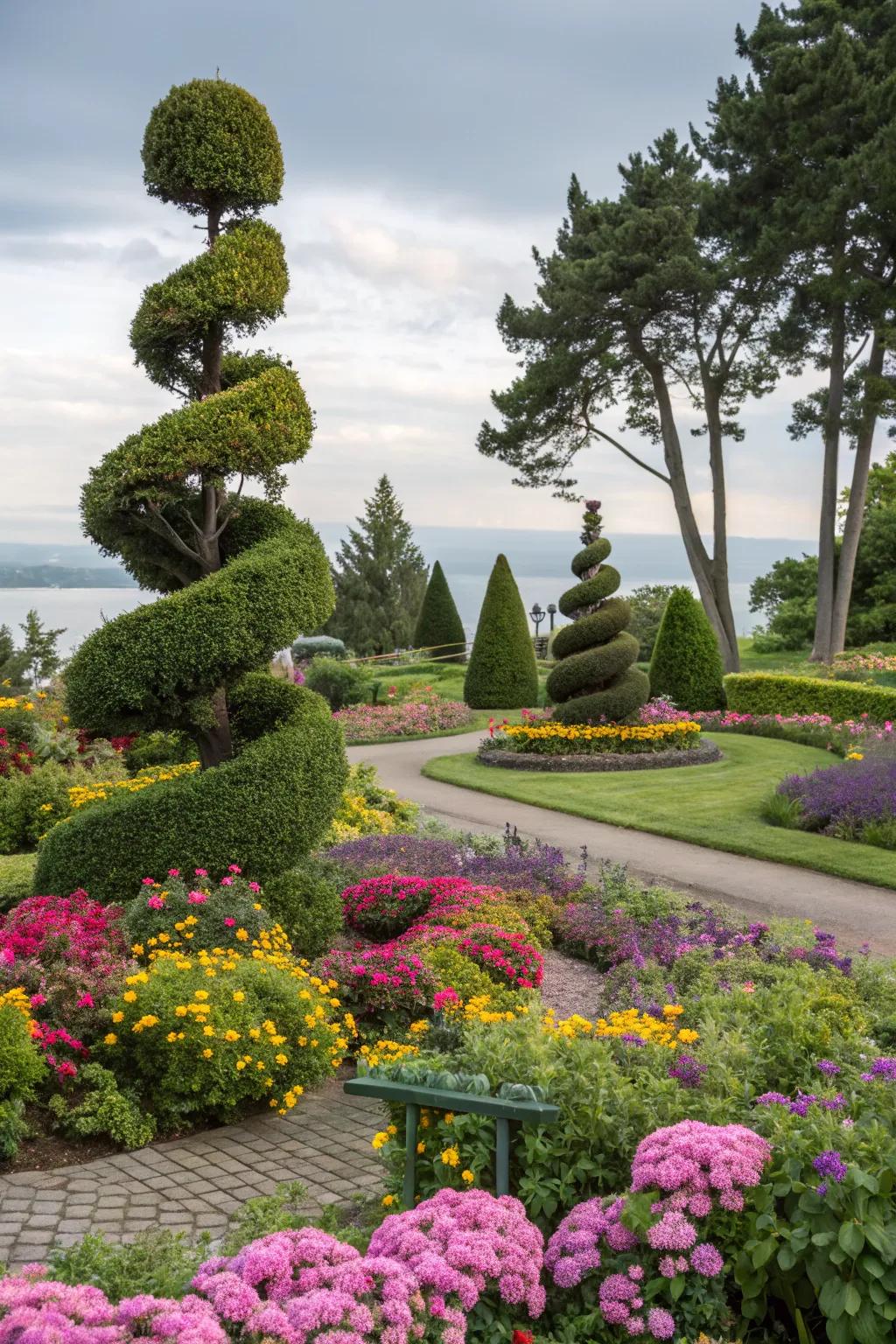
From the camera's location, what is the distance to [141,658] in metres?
6.84

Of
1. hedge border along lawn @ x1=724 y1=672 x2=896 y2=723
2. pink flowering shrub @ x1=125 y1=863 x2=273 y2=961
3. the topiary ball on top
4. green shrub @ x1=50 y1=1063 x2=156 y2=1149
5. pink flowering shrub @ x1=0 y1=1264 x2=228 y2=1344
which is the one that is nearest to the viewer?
pink flowering shrub @ x1=0 y1=1264 x2=228 y2=1344

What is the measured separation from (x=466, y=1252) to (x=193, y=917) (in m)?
3.62

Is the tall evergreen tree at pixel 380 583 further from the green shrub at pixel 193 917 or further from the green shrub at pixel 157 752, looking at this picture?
the green shrub at pixel 193 917

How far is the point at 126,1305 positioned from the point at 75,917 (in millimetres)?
3756

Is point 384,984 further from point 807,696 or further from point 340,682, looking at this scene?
point 340,682

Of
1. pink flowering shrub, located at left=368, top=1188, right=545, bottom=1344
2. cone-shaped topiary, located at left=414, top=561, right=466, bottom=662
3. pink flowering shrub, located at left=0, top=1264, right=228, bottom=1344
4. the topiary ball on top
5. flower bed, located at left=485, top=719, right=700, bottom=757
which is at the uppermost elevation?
the topiary ball on top

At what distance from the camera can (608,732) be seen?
16953 mm

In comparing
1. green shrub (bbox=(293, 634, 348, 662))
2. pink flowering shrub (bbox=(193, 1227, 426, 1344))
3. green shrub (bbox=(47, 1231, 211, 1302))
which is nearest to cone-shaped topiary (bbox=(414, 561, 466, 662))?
green shrub (bbox=(293, 634, 348, 662))

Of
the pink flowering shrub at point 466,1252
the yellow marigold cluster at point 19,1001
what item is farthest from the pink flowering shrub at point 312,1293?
the yellow marigold cluster at point 19,1001

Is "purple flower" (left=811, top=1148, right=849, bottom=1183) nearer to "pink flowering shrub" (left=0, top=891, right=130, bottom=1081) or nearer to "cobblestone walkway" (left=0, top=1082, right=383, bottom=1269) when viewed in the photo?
"cobblestone walkway" (left=0, top=1082, right=383, bottom=1269)

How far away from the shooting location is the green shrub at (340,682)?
2356 centimetres

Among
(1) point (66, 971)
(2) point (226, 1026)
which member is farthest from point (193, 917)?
(2) point (226, 1026)

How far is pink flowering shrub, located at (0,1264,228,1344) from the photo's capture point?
246 centimetres

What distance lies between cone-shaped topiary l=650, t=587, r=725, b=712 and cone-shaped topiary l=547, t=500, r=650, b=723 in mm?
2788
